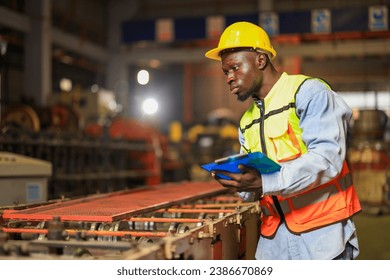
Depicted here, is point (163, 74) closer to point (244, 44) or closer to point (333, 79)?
point (333, 79)

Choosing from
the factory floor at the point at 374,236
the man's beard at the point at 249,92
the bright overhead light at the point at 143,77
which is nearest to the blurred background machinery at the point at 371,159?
the factory floor at the point at 374,236

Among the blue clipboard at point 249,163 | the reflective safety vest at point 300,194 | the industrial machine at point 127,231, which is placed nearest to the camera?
the industrial machine at point 127,231

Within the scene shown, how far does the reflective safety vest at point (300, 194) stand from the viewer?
2.43 meters

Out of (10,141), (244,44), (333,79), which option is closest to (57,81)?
(333,79)

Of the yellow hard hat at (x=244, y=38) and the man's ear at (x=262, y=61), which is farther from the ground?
the yellow hard hat at (x=244, y=38)

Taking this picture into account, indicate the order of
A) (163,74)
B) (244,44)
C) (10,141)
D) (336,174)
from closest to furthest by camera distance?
(336,174), (244,44), (10,141), (163,74)

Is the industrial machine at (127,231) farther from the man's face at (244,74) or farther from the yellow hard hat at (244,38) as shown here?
the yellow hard hat at (244,38)

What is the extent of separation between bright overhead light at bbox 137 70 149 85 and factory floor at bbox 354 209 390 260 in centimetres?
980

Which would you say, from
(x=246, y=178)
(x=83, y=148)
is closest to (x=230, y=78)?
(x=246, y=178)

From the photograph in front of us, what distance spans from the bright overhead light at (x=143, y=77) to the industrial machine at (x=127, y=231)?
14.4m

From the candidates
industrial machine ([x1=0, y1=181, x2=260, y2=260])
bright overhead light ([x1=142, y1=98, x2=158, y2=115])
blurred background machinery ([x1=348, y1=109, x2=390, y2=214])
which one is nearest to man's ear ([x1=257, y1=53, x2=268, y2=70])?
industrial machine ([x1=0, y1=181, x2=260, y2=260])
